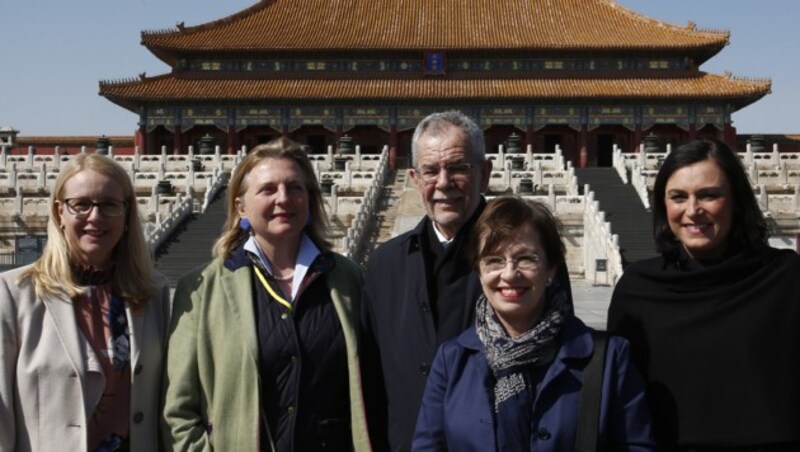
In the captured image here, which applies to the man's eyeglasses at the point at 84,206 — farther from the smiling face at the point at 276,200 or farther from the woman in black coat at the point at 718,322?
the woman in black coat at the point at 718,322

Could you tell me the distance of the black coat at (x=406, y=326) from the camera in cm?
389

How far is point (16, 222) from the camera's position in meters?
20.1

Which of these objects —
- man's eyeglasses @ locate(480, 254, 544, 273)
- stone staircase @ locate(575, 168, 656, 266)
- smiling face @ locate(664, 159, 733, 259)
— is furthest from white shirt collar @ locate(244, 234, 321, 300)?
stone staircase @ locate(575, 168, 656, 266)

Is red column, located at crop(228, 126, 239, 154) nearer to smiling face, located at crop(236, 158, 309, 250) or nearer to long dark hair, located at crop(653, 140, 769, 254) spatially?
smiling face, located at crop(236, 158, 309, 250)

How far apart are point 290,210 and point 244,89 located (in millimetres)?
33867

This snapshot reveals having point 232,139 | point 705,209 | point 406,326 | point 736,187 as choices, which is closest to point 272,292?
point 406,326

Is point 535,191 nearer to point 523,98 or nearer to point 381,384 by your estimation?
point 523,98

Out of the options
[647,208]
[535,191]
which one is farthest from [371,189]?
[647,208]

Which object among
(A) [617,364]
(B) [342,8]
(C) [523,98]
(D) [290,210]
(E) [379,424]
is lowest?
(E) [379,424]

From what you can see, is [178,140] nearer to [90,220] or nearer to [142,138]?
[142,138]

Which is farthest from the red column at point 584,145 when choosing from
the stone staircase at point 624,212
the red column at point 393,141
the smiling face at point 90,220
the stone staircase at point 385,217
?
the smiling face at point 90,220

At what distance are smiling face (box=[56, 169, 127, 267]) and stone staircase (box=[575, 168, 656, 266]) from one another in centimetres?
1306

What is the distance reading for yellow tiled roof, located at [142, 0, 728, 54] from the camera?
122ft

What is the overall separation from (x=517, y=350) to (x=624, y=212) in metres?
17.7
